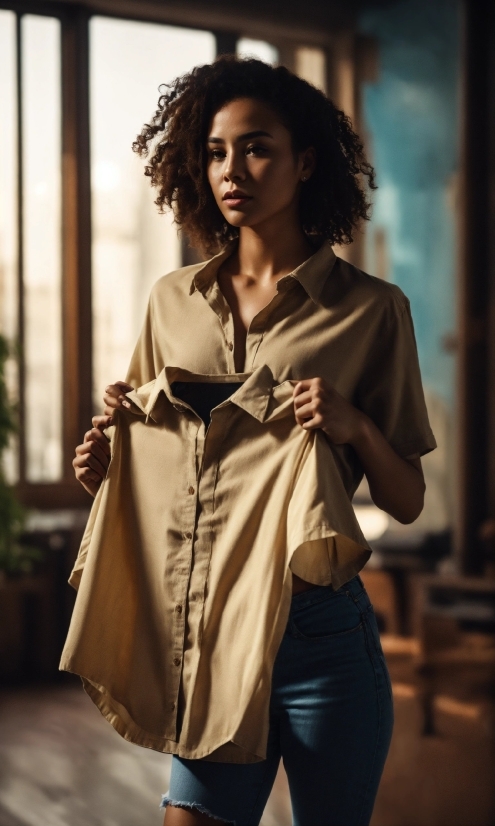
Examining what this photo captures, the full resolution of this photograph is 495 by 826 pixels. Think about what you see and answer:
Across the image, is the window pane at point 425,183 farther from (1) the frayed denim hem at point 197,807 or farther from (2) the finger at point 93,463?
(1) the frayed denim hem at point 197,807

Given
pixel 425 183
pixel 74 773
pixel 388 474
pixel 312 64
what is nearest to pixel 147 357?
pixel 388 474

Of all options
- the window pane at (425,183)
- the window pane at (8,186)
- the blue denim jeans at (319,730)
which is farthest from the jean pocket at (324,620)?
the window pane at (425,183)

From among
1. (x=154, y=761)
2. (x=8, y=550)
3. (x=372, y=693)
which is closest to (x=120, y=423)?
(x=372, y=693)

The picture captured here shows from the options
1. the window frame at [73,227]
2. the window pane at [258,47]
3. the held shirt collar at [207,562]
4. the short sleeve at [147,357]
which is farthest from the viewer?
the window pane at [258,47]

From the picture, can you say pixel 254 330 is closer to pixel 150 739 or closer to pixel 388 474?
pixel 388 474

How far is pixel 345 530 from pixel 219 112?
64cm

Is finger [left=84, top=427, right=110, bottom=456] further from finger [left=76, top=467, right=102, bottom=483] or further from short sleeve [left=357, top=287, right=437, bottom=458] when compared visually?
short sleeve [left=357, top=287, right=437, bottom=458]

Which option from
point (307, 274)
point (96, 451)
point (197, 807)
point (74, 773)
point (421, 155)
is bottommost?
point (74, 773)

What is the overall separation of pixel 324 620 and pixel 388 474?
0.23 metres

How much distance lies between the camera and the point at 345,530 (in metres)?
1.42

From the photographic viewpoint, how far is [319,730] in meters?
1.43

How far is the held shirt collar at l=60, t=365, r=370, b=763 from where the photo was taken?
1.42m

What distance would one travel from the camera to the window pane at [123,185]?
562 centimetres

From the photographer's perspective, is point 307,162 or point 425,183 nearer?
point 307,162
